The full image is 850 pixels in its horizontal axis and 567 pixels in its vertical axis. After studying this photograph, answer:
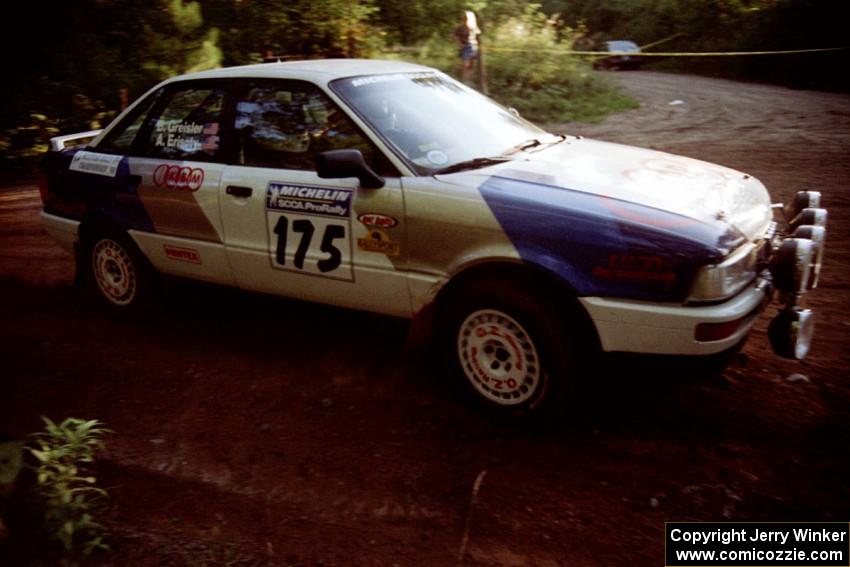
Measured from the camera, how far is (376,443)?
3.73 meters

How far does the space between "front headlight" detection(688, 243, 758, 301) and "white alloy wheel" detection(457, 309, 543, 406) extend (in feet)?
2.68

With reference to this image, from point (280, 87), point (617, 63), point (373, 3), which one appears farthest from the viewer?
point (617, 63)

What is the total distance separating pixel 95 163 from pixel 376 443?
3.07 metres

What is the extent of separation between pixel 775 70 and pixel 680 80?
2.73 metres

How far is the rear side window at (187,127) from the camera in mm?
4652

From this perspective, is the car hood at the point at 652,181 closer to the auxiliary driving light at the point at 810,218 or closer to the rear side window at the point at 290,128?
the auxiliary driving light at the point at 810,218

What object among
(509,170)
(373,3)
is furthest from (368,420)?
(373,3)

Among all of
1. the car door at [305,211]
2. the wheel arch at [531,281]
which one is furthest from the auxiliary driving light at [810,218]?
the car door at [305,211]

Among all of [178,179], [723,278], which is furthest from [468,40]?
[723,278]

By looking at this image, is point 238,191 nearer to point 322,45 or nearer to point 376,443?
point 376,443

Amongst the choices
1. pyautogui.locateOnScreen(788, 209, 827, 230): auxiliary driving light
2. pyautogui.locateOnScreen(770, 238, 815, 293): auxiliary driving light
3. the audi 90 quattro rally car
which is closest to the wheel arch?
the audi 90 quattro rally car

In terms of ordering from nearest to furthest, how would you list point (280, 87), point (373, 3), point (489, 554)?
point (489, 554)
point (280, 87)
point (373, 3)

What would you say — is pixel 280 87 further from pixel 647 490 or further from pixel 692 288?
pixel 647 490

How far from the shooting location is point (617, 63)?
2552 cm
